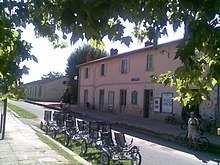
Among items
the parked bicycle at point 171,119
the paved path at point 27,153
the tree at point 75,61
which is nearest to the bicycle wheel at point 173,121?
the parked bicycle at point 171,119

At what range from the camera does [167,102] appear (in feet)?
72.5

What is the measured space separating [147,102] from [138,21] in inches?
861

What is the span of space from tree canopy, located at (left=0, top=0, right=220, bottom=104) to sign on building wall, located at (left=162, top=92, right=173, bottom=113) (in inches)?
697

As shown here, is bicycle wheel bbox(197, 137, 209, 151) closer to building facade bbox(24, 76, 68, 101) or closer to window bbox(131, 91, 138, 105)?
window bbox(131, 91, 138, 105)

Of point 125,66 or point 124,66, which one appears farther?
point 124,66

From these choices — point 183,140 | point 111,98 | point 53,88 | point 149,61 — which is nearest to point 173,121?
point 149,61

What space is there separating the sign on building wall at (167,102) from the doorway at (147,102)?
2.09 m

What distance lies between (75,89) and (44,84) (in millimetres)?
13144

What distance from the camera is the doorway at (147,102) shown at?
81.0 ft

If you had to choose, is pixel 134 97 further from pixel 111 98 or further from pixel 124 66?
pixel 111 98

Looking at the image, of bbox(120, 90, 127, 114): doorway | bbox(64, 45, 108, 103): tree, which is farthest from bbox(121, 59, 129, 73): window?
bbox(64, 45, 108, 103): tree

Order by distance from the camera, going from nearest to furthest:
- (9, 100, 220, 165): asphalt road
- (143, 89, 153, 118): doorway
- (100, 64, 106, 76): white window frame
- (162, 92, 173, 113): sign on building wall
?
(9, 100, 220, 165): asphalt road → (162, 92, 173, 113): sign on building wall → (143, 89, 153, 118): doorway → (100, 64, 106, 76): white window frame

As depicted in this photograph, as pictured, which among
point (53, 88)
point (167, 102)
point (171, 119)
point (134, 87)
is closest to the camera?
point (171, 119)

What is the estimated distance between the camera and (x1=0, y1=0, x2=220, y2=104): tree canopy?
2803mm
